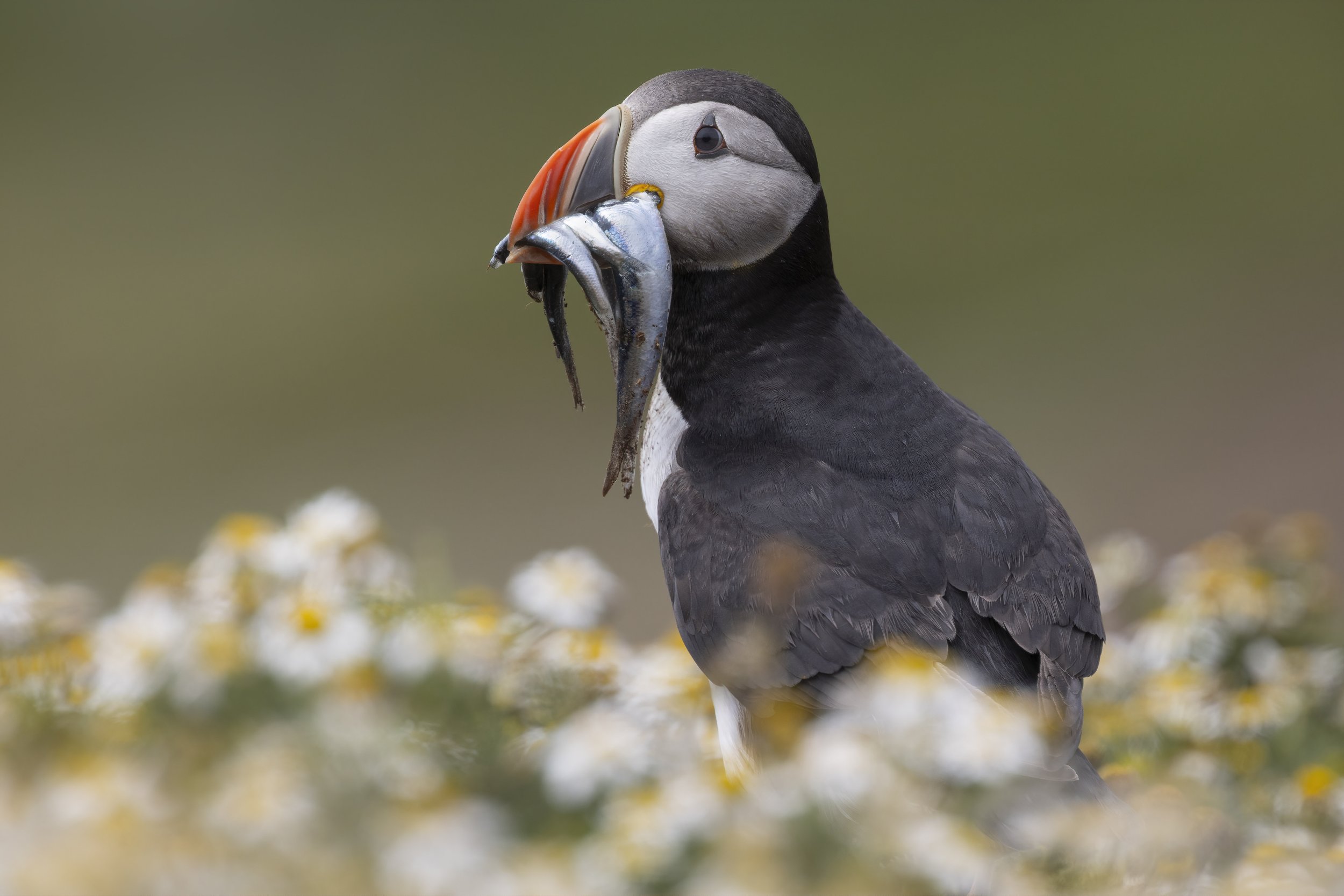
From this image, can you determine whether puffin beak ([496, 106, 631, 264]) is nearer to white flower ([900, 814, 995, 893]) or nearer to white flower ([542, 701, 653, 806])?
white flower ([542, 701, 653, 806])

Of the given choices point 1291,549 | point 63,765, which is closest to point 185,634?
point 63,765

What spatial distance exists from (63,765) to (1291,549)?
2523 mm

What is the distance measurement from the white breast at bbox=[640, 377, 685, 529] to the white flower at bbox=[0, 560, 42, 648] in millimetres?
1057

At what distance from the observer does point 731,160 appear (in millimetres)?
2418

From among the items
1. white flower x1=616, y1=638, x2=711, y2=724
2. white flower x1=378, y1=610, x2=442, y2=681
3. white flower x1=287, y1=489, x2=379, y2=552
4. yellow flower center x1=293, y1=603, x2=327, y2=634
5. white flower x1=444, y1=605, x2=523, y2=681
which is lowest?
white flower x1=616, y1=638, x2=711, y2=724

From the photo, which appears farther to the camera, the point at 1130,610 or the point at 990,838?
the point at 1130,610

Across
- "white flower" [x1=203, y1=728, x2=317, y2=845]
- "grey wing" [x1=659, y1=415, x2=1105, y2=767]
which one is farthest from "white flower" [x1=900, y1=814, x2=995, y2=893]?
"white flower" [x1=203, y1=728, x2=317, y2=845]

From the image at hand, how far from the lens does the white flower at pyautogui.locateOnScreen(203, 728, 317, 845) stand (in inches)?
56.6

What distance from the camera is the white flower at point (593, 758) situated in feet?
6.40

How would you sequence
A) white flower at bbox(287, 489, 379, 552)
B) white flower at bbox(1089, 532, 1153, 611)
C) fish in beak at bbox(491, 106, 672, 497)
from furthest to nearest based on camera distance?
white flower at bbox(1089, 532, 1153, 611)
white flower at bbox(287, 489, 379, 552)
fish in beak at bbox(491, 106, 672, 497)

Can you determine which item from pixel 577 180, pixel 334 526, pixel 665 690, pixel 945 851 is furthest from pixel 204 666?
pixel 945 851

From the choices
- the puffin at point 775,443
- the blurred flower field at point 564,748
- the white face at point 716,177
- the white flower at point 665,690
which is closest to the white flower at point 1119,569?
the blurred flower field at point 564,748

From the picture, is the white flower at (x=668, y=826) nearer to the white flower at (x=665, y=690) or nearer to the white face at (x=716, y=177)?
the white flower at (x=665, y=690)

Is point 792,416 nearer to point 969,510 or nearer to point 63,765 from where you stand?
point 969,510
